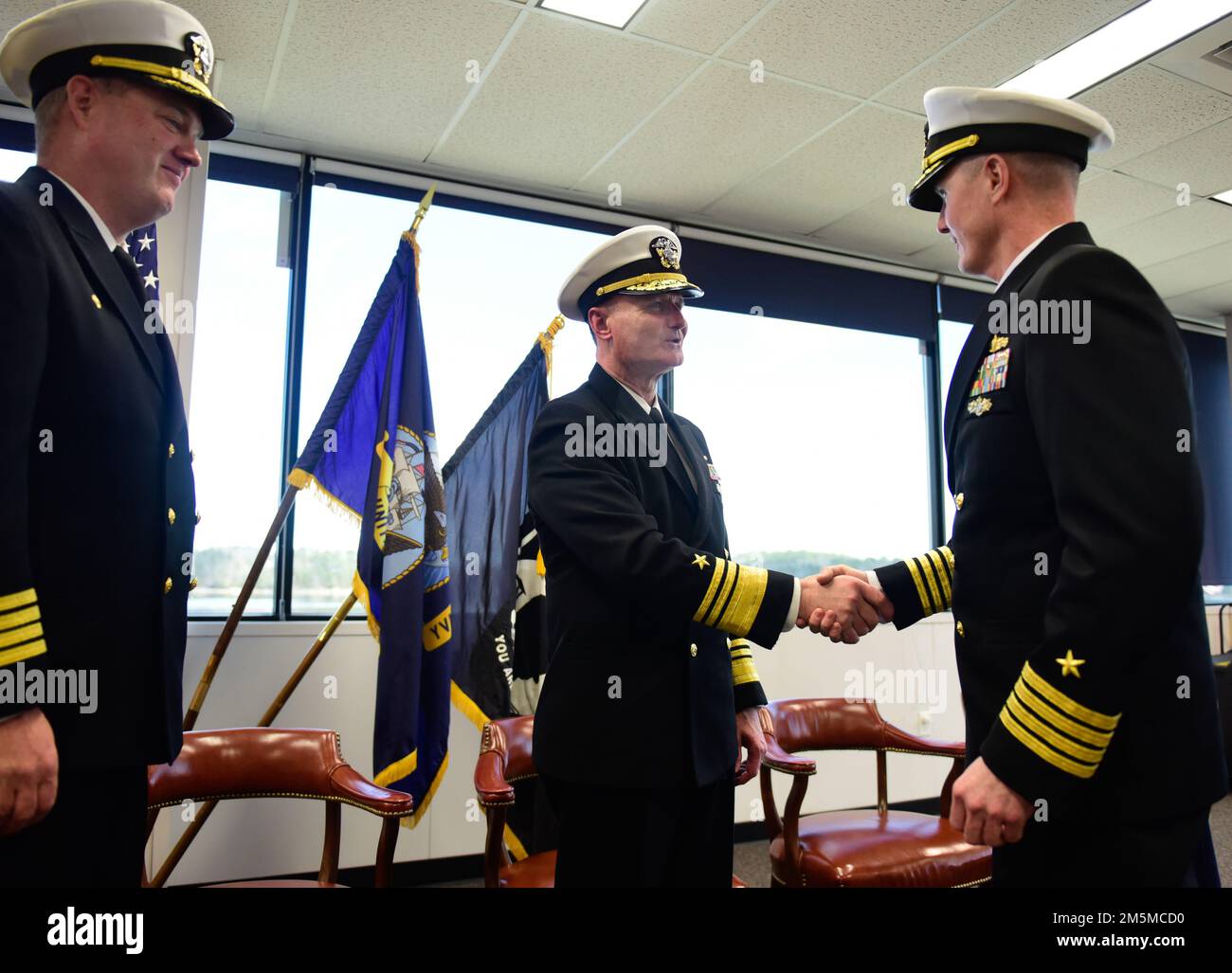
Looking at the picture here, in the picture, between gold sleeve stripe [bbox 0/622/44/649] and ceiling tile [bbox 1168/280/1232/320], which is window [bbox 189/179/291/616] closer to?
gold sleeve stripe [bbox 0/622/44/649]

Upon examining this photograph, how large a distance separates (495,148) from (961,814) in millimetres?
3154

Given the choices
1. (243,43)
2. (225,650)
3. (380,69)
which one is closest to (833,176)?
(380,69)

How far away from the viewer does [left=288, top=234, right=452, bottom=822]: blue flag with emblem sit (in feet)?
9.02

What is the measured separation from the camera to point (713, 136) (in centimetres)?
337

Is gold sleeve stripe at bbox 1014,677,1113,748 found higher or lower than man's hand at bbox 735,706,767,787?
higher

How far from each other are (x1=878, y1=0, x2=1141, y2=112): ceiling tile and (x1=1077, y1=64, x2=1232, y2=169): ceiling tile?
0.36m

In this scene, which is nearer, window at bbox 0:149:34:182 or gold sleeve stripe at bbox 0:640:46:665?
gold sleeve stripe at bbox 0:640:46:665

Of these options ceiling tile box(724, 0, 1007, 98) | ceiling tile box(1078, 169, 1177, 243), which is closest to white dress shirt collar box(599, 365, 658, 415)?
ceiling tile box(724, 0, 1007, 98)

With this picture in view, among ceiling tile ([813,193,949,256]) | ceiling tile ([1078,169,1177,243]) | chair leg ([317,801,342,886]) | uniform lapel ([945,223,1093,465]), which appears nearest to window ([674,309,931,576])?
ceiling tile ([813,193,949,256])

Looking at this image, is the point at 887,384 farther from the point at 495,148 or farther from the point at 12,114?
the point at 12,114

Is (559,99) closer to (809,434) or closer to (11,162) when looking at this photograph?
(11,162)

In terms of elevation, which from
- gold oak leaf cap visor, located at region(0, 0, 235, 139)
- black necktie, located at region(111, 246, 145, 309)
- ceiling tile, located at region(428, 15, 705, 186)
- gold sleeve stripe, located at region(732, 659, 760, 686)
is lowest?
gold sleeve stripe, located at region(732, 659, 760, 686)

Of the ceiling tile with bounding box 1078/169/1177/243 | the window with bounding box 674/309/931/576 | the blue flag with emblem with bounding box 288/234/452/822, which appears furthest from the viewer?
the window with bounding box 674/309/931/576

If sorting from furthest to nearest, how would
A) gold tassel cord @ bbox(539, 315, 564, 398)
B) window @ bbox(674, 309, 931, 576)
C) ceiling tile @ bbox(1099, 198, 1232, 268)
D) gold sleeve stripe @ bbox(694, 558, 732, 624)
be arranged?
window @ bbox(674, 309, 931, 576)
ceiling tile @ bbox(1099, 198, 1232, 268)
gold tassel cord @ bbox(539, 315, 564, 398)
gold sleeve stripe @ bbox(694, 558, 732, 624)
